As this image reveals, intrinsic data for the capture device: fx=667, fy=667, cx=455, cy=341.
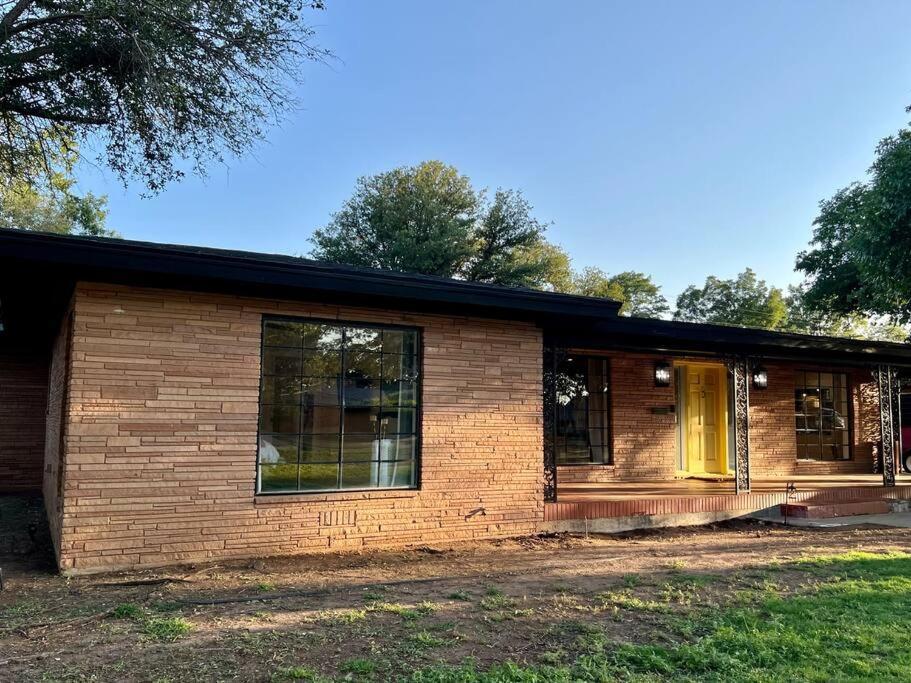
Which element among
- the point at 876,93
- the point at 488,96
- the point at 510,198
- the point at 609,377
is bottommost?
the point at 609,377

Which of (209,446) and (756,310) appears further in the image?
(756,310)

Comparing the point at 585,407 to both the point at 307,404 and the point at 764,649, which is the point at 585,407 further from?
the point at 764,649

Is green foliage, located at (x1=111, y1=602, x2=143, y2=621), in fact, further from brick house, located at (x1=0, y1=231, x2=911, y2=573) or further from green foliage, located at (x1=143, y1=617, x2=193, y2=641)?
brick house, located at (x1=0, y1=231, x2=911, y2=573)

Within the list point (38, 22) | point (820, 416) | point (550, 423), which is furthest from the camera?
point (820, 416)

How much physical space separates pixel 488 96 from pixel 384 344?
41.4 ft

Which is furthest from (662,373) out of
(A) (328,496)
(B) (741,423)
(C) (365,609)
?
(C) (365,609)

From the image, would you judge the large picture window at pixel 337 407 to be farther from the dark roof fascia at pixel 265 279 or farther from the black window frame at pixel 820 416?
the black window frame at pixel 820 416

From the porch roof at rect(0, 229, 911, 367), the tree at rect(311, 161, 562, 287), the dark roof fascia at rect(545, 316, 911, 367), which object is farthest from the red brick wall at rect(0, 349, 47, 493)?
the tree at rect(311, 161, 562, 287)

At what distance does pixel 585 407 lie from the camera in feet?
37.3

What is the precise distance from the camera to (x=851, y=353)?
1164 cm

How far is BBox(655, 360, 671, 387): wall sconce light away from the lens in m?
11.7

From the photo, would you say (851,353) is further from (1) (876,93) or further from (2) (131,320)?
(2) (131,320)

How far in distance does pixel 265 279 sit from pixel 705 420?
9.49m

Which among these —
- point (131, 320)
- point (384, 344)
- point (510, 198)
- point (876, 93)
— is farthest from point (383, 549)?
point (510, 198)
